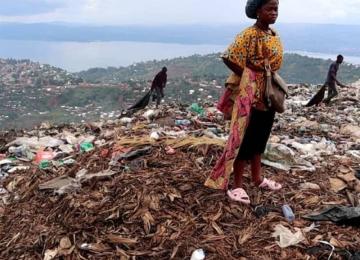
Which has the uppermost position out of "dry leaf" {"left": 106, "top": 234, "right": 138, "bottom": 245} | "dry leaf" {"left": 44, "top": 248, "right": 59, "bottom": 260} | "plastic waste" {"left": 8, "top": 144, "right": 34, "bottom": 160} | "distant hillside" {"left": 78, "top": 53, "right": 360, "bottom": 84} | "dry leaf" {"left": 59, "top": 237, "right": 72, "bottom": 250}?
"dry leaf" {"left": 106, "top": 234, "right": 138, "bottom": 245}

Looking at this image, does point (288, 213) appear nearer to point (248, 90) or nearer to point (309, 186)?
point (309, 186)

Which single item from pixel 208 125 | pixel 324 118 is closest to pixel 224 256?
pixel 208 125

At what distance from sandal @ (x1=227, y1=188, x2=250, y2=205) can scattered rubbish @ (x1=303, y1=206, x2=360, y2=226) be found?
0.43 meters

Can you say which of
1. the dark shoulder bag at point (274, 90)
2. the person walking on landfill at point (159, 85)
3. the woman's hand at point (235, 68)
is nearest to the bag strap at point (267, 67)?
the dark shoulder bag at point (274, 90)

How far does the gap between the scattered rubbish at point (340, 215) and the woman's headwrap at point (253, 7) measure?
4.74ft

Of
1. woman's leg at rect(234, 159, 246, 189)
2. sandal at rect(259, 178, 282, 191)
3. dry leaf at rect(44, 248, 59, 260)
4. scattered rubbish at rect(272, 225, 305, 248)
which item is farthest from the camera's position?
sandal at rect(259, 178, 282, 191)

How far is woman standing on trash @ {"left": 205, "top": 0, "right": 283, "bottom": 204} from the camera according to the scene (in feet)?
10.4

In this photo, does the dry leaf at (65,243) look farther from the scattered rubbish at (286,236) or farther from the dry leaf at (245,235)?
the scattered rubbish at (286,236)

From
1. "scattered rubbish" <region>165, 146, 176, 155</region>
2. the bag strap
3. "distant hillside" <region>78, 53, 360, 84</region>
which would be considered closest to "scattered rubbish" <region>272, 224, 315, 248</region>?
the bag strap

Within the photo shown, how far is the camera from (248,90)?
127 inches

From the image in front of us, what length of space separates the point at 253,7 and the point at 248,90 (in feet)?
1.84

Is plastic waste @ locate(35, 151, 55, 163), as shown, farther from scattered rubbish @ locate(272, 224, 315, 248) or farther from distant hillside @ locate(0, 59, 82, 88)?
distant hillside @ locate(0, 59, 82, 88)

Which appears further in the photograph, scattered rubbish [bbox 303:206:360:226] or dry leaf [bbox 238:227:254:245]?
scattered rubbish [bbox 303:206:360:226]

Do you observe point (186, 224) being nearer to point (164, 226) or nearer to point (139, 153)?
point (164, 226)
